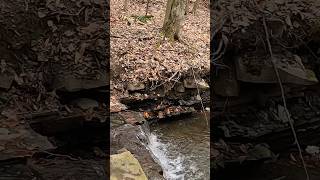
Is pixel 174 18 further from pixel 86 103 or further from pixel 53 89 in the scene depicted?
pixel 53 89

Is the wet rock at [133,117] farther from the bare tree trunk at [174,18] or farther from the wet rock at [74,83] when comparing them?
the bare tree trunk at [174,18]

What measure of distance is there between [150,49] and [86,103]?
5.74ft

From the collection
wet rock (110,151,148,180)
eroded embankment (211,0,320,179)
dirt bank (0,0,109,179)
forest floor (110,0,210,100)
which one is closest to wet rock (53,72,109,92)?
dirt bank (0,0,109,179)

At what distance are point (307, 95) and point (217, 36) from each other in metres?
1.98

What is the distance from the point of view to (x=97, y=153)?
20.2 ft

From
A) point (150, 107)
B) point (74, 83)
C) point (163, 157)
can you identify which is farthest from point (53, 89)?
point (163, 157)

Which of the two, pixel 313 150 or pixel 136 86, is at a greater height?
pixel 136 86

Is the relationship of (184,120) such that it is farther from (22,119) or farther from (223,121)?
(22,119)

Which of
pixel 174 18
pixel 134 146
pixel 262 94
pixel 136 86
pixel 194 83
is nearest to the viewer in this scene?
pixel 134 146

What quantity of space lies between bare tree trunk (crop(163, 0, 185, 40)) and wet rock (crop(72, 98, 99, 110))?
213 cm

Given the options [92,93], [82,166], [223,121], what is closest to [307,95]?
[223,121]

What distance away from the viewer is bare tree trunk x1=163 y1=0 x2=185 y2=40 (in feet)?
26.8

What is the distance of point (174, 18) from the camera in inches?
325

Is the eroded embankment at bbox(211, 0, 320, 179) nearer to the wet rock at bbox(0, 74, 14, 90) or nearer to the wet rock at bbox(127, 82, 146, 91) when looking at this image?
the wet rock at bbox(127, 82, 146, 91)
